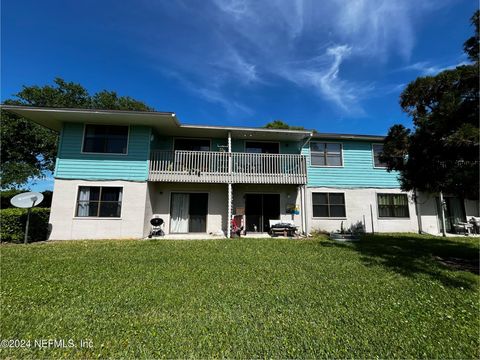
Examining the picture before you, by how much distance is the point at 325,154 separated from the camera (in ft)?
43.0

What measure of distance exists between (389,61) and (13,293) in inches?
587

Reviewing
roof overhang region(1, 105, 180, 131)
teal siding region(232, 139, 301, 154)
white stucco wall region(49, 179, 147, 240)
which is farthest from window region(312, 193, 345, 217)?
white stucco wall region(49, 179, 147, 240)

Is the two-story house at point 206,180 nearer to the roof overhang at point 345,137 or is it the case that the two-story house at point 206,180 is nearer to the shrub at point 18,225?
the roof overhang at point 345,137

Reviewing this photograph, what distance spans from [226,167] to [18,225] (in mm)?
9032

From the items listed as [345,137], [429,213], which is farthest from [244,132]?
[429,213]

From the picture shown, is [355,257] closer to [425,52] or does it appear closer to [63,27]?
[425,52]

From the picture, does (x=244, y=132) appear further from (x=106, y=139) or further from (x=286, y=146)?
(x=106, y=139)

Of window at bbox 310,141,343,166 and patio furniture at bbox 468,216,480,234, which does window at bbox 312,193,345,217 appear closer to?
window at bbox 310,141,343,166

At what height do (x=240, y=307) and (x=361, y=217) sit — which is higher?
(x=361, y=217)

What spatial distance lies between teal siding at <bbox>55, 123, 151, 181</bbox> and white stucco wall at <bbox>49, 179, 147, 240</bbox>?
1.10 ft

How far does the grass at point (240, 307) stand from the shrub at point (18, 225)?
3415 millimetres

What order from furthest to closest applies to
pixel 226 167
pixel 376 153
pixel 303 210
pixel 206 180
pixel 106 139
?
pixel 376 153 → pixel 303 210 → pixel 226 167 → pixel 206 180 → pixel 106 139

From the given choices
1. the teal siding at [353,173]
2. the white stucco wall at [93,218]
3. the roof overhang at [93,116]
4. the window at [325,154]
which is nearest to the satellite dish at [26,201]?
the white stucco wall at [93,218]

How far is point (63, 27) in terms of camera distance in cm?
1016
